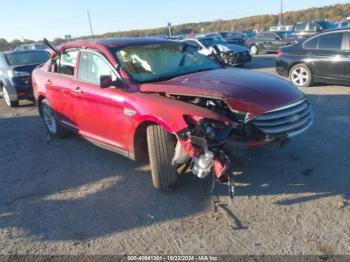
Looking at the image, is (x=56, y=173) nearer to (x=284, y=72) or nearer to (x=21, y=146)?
(x=21, y=146)

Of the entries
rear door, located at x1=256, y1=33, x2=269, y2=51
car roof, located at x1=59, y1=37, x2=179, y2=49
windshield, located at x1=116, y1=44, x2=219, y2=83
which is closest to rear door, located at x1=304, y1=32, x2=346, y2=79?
windshield, located at x1=116, y1=44, x2=219, y2=83

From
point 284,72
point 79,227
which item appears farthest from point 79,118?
point 284,72

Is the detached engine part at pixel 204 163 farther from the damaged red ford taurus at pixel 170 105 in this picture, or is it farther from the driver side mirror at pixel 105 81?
the driver side mirror at pixel 105 81

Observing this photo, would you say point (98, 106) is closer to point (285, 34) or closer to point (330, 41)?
point (330, 41)

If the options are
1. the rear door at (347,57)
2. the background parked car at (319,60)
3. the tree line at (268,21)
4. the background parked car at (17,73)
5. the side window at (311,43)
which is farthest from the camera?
the tree line at (268,21)

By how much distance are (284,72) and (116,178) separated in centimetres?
751

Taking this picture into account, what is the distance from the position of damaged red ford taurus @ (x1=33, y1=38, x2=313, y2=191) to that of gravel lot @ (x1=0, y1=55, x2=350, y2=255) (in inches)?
11.9

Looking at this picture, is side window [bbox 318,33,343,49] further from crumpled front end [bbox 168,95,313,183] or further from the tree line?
the tree line

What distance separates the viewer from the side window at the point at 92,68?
470cm

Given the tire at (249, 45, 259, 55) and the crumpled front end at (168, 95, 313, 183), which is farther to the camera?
the tire at (249, 45, 259, 55)

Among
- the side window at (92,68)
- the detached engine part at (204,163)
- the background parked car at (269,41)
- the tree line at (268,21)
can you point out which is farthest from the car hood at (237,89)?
the tree line at (268,21)

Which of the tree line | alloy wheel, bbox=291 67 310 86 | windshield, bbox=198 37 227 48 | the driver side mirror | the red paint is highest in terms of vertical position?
the driver side mirror

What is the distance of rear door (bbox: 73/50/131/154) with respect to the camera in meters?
4.46

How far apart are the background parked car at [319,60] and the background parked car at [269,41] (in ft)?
36.6
